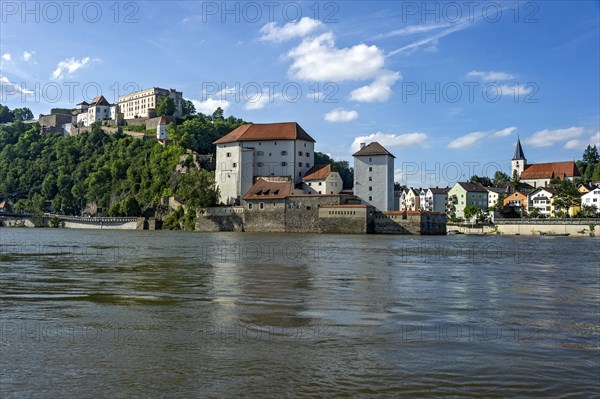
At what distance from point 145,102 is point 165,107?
53.7ft

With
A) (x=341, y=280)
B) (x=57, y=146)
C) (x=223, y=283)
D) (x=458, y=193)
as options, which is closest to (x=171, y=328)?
(x=223, y=283)

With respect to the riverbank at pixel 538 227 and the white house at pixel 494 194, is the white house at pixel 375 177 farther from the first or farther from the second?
the white house at pixel 494 194

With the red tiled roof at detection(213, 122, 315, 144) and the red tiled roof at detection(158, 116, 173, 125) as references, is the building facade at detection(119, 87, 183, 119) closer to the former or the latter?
the red tiled roof at detection(158, 116, 173, 125)

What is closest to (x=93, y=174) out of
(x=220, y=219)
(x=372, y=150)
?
(x=220, y=219)

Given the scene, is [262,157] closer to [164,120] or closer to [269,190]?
[269,190]

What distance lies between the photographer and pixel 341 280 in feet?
57.3

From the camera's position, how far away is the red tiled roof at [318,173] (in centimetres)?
7619

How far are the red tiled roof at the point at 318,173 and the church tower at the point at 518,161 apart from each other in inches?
3074

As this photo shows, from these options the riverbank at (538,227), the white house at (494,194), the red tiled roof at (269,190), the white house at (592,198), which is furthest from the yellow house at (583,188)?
the red tiled roof at (269,190)

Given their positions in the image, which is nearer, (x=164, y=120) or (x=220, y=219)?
(x=220, y=219)

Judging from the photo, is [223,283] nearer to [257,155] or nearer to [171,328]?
[171,328]

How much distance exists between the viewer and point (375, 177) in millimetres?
73812

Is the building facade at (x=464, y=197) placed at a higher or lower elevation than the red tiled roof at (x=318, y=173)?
lower

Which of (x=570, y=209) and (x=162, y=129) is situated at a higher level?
(x=162, y=129)
